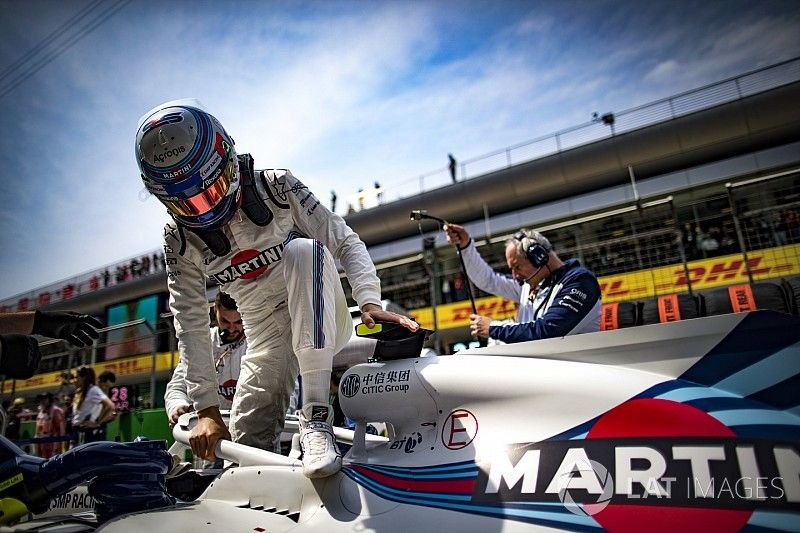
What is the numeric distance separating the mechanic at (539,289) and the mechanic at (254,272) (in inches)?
48.6

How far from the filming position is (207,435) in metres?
2.04

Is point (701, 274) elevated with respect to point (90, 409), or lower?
elevated

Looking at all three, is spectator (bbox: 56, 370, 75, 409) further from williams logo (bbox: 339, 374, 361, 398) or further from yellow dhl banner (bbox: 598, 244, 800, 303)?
yellow dhl banner (bbox: 598, 244, 800, 303)

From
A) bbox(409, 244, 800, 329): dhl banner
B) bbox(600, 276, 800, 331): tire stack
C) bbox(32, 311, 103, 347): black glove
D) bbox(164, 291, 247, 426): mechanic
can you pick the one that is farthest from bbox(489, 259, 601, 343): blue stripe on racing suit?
bbox(164, 291, 247, 426): mechanic

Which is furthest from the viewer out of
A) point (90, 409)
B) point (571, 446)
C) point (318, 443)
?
point (90, 409)

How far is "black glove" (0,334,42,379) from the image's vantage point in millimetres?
1494

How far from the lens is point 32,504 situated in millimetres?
1487

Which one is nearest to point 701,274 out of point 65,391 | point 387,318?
point 387,318

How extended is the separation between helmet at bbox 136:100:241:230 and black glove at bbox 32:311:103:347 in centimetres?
65

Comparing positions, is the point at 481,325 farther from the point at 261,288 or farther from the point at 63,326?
the point at 63,326

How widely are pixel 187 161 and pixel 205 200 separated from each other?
6.9 inches

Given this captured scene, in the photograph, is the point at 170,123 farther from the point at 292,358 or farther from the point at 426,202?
Answer: the point at 426,202

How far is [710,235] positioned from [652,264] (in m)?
3.47

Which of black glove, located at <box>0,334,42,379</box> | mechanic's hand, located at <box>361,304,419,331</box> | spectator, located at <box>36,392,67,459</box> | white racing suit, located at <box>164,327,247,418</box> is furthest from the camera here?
spectator, located at <box>36,392,67,459</box>
